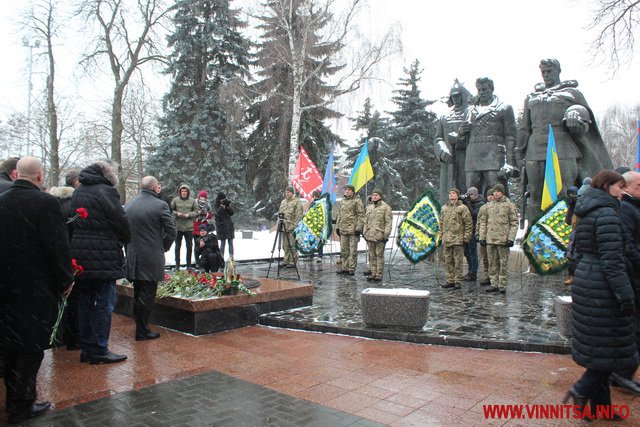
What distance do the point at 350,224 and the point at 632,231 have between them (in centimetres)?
712

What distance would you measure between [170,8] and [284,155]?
9.70 m

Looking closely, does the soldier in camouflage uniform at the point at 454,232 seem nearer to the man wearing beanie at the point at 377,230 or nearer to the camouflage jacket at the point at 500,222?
the camouflage jacket at the point at 500,222

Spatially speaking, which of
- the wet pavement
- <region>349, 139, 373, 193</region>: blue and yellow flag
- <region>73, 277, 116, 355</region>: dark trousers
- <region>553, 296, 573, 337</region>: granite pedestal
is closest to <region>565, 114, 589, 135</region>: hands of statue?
<region>349, 139, 373, 193</region>: blue and yellow flag

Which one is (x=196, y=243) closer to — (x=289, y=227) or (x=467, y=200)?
(x=289, y=227)

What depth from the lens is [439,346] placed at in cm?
561

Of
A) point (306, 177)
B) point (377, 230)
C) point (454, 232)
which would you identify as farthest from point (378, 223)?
point (306, 177)

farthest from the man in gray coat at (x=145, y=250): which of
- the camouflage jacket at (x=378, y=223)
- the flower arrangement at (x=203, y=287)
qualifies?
the camouflage jacket at (x=378, y=223)

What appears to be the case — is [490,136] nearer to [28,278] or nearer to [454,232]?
[454,232]

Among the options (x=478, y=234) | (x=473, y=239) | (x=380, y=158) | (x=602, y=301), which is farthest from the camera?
(x=380, y=158)

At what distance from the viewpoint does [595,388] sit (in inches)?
135

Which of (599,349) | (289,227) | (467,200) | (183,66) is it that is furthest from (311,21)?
(599,349)

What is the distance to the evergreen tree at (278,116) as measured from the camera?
25.2 m

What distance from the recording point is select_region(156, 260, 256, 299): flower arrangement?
6504 mm

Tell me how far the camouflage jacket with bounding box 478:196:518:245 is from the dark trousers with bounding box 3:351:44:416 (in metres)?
7.47
